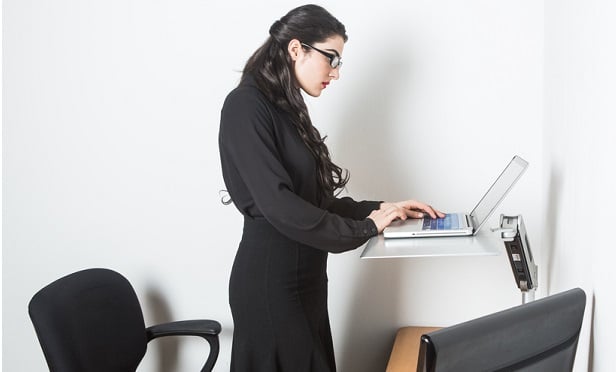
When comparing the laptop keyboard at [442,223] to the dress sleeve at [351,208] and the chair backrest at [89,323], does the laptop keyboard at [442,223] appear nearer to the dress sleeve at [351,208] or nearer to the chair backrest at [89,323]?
the dress sleeve at [351,208]

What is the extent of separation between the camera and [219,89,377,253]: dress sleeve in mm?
1830

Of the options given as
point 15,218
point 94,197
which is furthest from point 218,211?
point 15,218

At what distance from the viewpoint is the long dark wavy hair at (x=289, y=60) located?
1.98m

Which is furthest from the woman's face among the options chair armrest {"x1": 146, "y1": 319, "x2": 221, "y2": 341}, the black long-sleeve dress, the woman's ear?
chair armrest {"x1": 146, "y1": 319, "x2": 221, "y2": 341}

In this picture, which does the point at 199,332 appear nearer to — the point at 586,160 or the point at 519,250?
the point at 519,250

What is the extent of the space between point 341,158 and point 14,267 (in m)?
1.44

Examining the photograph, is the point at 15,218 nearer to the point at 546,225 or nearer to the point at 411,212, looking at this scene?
the point at 411,212

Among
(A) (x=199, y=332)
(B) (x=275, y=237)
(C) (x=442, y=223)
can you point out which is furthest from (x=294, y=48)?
(A) (x=199, y=332)

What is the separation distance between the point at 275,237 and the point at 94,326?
0.75 metres

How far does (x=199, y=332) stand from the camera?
250 centimetres

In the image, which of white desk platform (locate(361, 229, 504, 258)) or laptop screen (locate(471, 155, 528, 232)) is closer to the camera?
white desk platform (locate(361, 229, 504, 258))

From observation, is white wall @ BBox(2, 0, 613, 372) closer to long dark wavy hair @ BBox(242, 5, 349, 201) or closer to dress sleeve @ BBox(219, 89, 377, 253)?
long dark wavy hair @ BBox(242, 5, 349, 201)

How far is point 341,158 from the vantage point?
8.83 feet

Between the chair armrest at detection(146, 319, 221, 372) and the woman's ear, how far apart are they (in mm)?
1019
